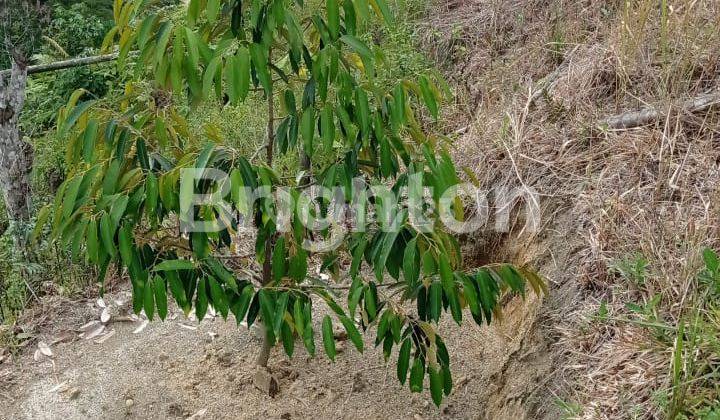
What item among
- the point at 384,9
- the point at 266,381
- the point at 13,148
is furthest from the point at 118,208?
the point at 13,148

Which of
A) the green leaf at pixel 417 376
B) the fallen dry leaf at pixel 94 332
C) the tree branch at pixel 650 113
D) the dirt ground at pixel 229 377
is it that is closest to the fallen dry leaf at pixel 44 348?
the dirt ground at pixel 229 377

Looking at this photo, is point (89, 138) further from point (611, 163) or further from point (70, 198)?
point (611, 163)

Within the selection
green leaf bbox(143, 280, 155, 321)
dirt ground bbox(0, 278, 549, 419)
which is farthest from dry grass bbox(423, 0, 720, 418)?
green leaf bbox(143, 280, 155, 321)

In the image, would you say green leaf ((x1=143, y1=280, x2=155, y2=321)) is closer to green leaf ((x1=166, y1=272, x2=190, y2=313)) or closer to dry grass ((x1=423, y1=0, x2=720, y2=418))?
green leaf ((x1=166, y1=272, x2=190, y2=313))

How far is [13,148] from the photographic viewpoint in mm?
3357

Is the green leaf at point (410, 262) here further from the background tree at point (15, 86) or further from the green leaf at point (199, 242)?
the background tree at point (15, 86)

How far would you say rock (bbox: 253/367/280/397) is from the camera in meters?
2.44

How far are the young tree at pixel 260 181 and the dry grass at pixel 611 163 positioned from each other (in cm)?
29

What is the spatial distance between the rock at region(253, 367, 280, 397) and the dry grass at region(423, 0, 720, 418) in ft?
3.23

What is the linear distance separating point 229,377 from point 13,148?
1691mm

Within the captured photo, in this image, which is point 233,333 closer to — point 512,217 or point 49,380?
point 49,380

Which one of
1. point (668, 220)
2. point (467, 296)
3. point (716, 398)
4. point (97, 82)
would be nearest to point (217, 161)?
point (467, 296)

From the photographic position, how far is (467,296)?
1.80 metres

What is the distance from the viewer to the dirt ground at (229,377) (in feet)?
7.84
